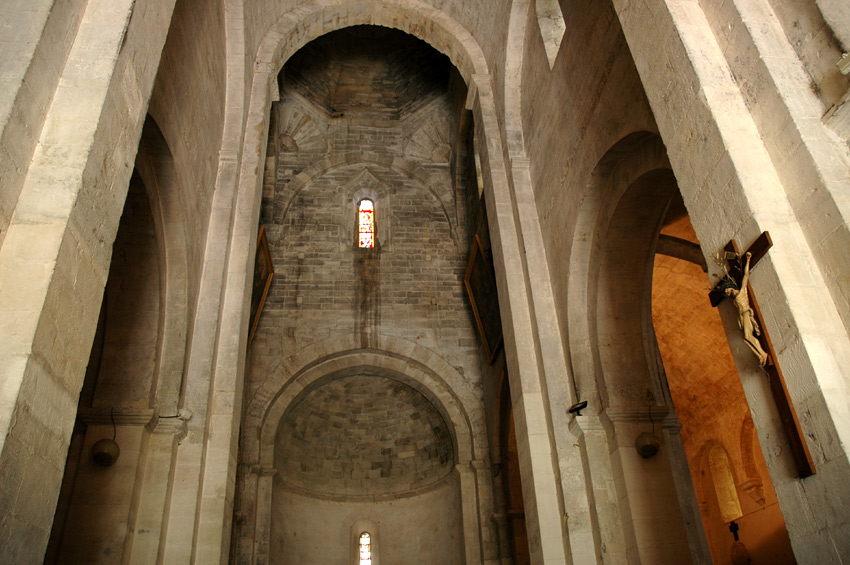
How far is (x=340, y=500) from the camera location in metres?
12.0

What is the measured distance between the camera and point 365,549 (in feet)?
38.6

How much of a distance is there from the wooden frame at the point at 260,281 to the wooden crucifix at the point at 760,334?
7.25 m

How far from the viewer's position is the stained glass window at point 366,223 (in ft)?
42.0

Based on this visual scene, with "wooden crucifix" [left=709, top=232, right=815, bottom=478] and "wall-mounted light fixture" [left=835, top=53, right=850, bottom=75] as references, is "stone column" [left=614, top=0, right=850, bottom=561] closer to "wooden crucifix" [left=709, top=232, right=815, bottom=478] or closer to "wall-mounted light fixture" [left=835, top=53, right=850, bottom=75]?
"wooden crucifix" [left=709, top=232, right=815, bottom=478]

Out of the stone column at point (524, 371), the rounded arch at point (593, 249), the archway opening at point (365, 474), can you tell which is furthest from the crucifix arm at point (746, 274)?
the archway opening at point (365, 474)

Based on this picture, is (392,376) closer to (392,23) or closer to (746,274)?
(392,23)

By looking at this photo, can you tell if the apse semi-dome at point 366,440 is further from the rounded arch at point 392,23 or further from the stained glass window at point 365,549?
the rounded arch at point 392,23

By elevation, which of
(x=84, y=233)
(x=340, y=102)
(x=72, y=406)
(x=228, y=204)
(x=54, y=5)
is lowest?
(x=72, y=406)

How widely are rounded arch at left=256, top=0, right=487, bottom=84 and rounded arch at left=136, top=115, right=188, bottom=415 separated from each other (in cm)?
385

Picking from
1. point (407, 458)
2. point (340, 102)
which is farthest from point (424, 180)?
point (407, 458)

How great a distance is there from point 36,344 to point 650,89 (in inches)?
142

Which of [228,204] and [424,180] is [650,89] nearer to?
Answer: [228,204]

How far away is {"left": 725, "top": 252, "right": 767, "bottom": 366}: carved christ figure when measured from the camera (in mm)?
3097

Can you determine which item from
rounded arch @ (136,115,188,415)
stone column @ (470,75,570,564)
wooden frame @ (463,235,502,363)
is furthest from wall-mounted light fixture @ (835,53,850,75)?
wooden frame @ (463,235,502,363)
